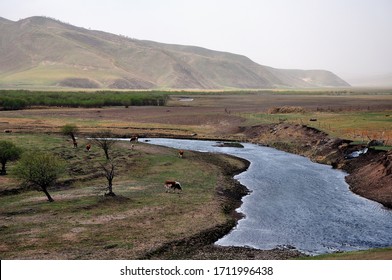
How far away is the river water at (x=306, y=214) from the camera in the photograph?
99.1 feet

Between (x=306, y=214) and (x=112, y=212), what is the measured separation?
54.0 feet

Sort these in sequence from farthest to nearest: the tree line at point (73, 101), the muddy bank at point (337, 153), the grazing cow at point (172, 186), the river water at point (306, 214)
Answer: the tree line at point (73, 101) < the muddy bank at point (337, 153) < the grazing cow at point (172, 186) < the river water at point (306, 214)

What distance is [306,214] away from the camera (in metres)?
36.8

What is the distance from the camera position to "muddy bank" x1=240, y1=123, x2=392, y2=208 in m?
43.6

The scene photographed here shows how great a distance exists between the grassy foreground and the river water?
2.97 metres

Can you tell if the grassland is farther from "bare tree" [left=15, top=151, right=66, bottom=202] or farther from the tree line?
the tree line

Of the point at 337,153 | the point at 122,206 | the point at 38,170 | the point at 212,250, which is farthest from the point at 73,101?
the point at 212,250

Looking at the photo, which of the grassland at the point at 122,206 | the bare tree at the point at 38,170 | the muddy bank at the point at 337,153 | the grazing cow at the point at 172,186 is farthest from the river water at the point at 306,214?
the bare tree at the point at 38,170

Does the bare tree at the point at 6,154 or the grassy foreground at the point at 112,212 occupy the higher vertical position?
the bare tree at the point at 6,154

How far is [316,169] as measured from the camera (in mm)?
56375

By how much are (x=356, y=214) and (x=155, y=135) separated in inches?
2293

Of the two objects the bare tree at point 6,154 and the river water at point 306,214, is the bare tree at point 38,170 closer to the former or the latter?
the bare tree at point 6,154

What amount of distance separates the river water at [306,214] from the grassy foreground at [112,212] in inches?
117

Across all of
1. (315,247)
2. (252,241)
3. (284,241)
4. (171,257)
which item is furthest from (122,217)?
(315,247)
